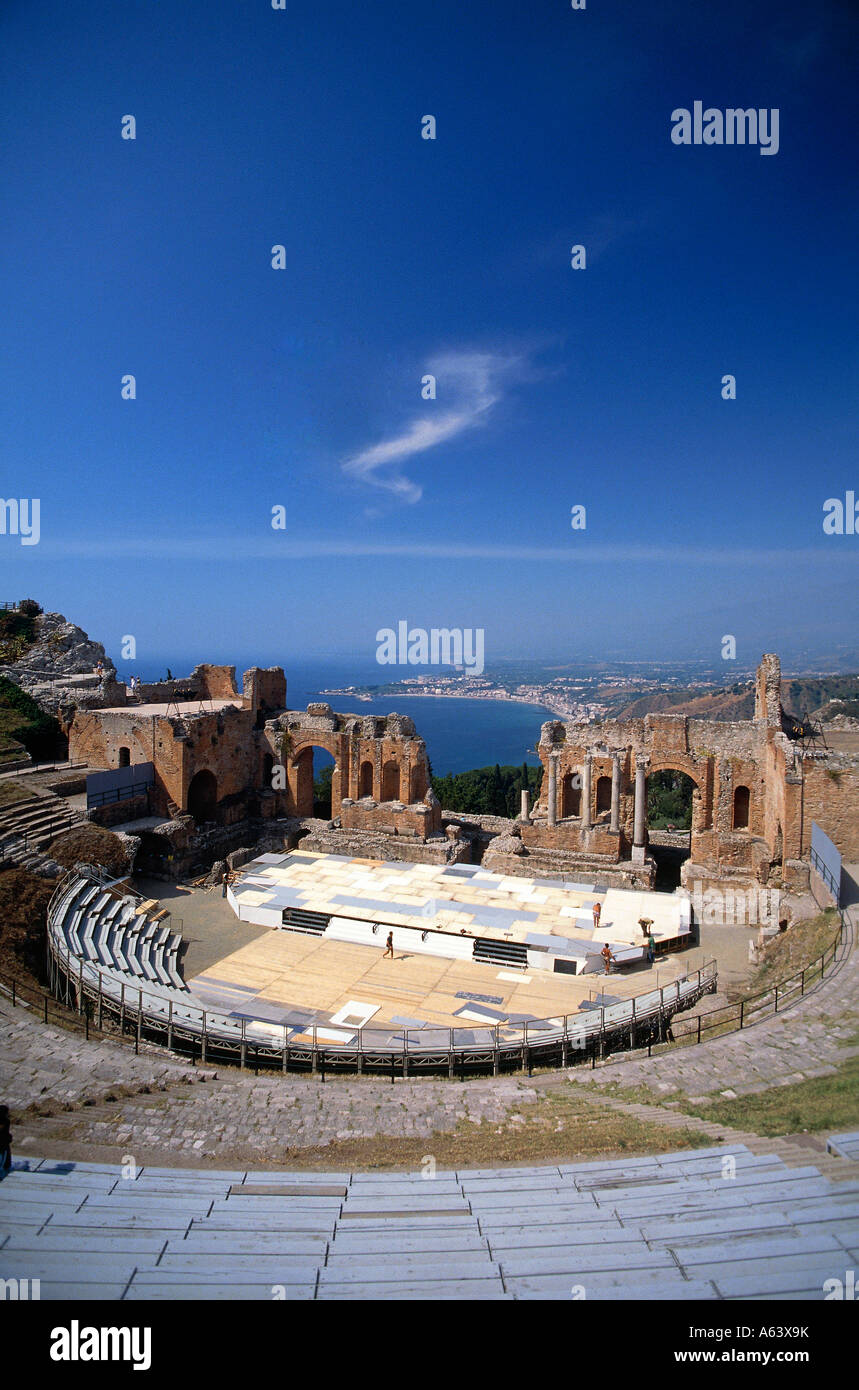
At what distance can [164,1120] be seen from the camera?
9531 millimetres

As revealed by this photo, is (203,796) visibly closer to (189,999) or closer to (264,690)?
(264,690)

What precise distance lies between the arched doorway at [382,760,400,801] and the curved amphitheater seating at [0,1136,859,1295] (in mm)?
19866

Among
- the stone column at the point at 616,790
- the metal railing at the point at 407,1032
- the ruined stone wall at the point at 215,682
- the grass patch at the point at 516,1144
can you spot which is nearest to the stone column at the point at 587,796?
the stone column at the point at 616,790

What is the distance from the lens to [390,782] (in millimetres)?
28234

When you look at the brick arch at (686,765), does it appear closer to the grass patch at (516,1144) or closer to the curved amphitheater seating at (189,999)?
the curved amphitheater seating at (189,999)

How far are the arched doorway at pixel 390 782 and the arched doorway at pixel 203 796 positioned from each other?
21.6 ft

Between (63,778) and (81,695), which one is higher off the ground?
(81,695)

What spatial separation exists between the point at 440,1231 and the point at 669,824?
37698 millimetres

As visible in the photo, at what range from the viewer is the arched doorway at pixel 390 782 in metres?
28.0

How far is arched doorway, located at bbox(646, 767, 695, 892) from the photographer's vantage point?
81.5ft

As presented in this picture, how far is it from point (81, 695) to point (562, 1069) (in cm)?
2434

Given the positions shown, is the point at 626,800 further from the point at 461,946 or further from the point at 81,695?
the point at 81,695

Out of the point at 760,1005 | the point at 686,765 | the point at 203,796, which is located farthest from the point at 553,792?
the point at 203,796
